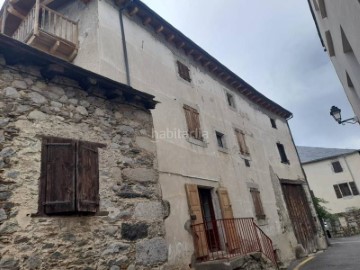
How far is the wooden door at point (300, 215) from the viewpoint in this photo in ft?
42.0

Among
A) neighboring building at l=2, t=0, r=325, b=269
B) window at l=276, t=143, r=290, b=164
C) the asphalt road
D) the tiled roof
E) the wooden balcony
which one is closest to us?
neighboring building at l=2, t=0, r=325, b=269

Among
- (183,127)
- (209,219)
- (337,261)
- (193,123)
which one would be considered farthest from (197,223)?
(337,261)

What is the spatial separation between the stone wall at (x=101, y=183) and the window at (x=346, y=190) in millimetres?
26436

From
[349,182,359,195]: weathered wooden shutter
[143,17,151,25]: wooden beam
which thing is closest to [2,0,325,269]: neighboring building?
[143,17,151,25]: wooden beam

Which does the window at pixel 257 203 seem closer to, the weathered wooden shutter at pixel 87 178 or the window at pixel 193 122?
the window at pixel 193 122

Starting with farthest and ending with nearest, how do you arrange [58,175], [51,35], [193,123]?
[193,123], [51,35], [58,175]

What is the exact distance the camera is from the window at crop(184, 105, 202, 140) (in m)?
8.84

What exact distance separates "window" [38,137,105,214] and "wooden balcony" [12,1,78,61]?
4695 millimetres

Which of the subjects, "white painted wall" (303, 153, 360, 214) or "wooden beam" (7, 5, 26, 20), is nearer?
"wooden beam" (7, 5, 26, 20)

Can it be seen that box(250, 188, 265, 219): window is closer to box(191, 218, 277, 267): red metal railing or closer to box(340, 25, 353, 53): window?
box(191, 218, 277, 267): red metal railing

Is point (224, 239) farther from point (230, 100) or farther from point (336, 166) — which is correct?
point (336, 166)

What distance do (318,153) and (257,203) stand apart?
69.9ft

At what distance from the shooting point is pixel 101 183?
4066 millimetres

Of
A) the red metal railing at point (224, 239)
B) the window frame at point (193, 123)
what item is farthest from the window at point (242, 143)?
the red metal railing at point (224, 239)
